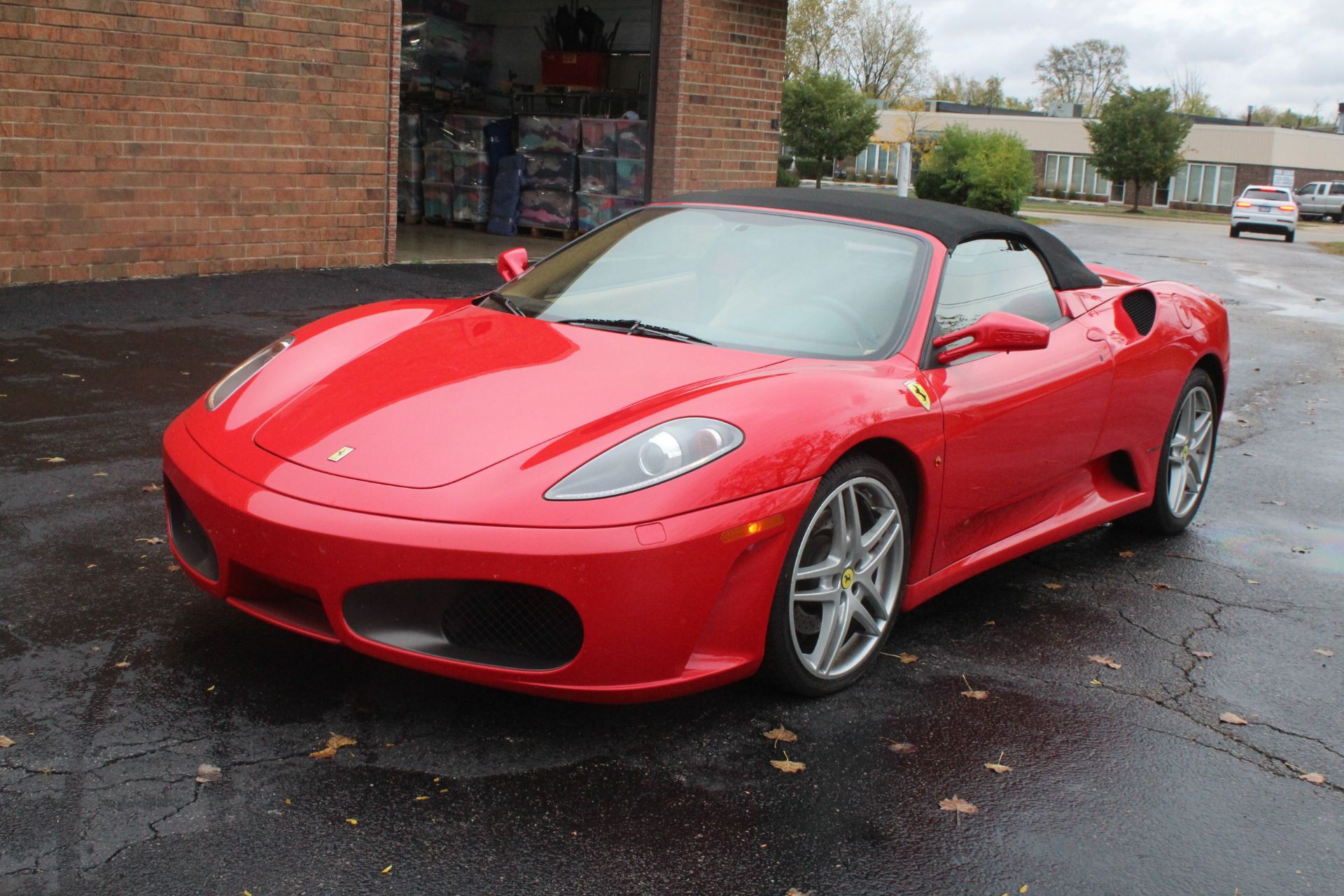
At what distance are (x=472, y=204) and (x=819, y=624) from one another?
15.0 meters

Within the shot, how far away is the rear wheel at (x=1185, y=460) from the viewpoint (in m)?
5.38

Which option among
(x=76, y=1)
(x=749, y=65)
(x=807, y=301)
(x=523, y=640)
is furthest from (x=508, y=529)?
(x=749, y=65)

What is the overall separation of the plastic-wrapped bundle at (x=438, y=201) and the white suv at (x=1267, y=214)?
2647 centimetres

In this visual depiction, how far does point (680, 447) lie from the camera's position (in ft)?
10.5

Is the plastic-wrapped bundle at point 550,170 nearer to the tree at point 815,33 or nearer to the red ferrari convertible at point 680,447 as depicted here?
the red ferrari convertible at point 680,447

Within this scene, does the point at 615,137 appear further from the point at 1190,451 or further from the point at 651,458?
the point at 651,458

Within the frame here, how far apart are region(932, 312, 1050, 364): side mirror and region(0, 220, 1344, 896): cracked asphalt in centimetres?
94

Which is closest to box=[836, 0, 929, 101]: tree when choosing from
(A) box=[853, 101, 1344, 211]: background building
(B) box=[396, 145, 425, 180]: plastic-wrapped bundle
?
(A) box=[853, 101, 1344, 211]: background building

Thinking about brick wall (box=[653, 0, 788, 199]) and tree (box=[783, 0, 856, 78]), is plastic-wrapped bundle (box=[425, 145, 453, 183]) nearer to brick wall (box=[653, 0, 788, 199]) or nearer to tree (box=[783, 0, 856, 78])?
brick wall (box=[653, 0, 788, 199])

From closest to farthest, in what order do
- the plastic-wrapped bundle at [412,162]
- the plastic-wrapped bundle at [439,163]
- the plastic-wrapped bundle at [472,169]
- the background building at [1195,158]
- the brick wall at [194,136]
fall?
the brick wall at [194,136]
the plastic-wrapped bundle at [472,169]
the plastic-wrapped bundle at [439,163]
the plastic-wrapped bundle at [412,162]
the background building at [1195,158]

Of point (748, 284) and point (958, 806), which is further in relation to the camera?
point (748, 284)

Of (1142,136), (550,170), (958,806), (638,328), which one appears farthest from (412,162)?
(1142,136)

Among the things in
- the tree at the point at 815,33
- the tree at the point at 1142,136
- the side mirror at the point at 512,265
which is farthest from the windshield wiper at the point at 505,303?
the tree at the point at 1142,136

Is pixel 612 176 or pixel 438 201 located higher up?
pixel 612 176
